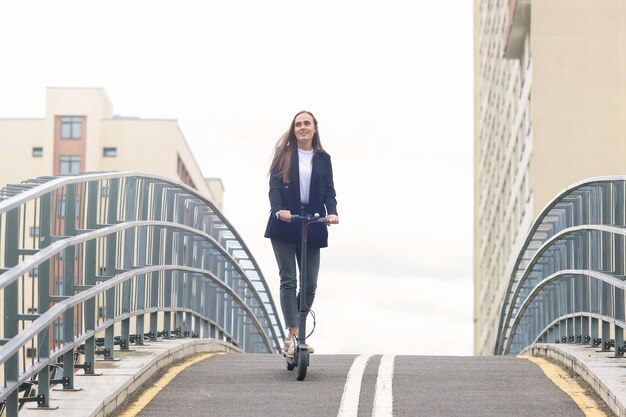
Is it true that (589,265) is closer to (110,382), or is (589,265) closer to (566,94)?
(110,382)

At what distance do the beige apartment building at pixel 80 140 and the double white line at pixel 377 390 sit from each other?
71.2 m

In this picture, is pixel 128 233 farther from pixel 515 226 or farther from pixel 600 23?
pixel 515 226

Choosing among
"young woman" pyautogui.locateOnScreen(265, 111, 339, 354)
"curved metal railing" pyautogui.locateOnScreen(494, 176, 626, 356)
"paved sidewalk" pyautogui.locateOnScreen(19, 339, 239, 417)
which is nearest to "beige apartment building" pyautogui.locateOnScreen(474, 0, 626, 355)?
"curved metal railing" pyautogui.locateOnScreen(494, 176, 626, 356)

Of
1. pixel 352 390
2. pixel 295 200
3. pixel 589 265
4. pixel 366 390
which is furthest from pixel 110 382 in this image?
pixel 589 265

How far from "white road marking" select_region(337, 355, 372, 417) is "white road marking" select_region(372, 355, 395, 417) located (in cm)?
14

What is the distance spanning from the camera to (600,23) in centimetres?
4656

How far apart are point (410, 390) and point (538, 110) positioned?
3807 cm

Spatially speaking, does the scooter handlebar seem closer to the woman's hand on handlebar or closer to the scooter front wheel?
the woman's hand on handlebar

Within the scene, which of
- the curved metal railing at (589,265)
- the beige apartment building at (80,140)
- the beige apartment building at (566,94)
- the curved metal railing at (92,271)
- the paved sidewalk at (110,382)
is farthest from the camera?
the beige apartment building at (80,140)

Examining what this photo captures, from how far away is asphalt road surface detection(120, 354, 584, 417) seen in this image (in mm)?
8789

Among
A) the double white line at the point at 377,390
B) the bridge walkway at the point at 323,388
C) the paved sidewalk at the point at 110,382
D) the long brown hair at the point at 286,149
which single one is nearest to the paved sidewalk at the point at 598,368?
the bridge walkway at the point at 323,388

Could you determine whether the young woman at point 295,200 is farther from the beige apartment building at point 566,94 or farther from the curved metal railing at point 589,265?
the beige apartment building at point 566,94

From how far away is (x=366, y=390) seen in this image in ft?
31.8

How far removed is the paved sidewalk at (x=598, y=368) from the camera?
8758 mm
